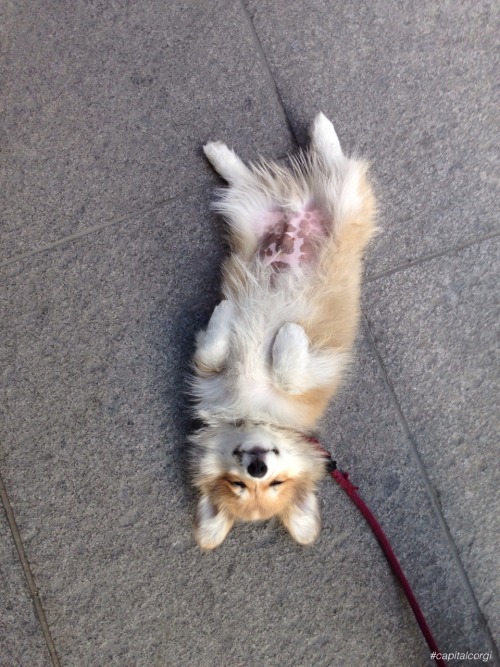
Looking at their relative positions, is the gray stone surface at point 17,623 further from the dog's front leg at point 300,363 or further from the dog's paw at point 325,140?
the dog's paw at point 325,140

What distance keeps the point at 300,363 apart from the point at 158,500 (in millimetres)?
1045

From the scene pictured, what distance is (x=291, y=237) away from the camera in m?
2.55

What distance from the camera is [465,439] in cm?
267

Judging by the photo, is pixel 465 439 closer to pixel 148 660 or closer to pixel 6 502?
pixel 148 660

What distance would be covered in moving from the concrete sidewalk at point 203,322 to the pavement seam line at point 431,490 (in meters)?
0.01

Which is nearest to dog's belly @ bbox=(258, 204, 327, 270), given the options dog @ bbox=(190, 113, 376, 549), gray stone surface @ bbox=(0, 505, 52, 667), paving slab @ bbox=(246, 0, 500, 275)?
dog @ bbox=(190, 113, 376, 549)

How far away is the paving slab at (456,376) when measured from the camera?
264 centimetres

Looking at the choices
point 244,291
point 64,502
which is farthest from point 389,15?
point 64,502

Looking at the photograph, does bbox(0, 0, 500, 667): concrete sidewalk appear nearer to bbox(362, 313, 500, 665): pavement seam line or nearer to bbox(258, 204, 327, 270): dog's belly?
bbox(362, 313, 500, 665): pavement seam line

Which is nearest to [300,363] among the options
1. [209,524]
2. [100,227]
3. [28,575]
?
[209,524]

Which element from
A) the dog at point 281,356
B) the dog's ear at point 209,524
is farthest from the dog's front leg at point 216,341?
the dog's ear at point 209,524

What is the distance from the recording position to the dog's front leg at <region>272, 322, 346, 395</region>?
2.30 m

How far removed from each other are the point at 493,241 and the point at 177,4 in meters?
2.10

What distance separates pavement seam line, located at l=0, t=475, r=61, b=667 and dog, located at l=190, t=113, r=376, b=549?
2.81 feet
